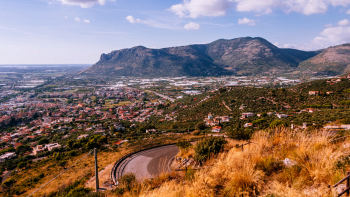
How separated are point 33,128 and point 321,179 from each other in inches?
2233

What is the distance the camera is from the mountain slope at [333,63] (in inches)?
4798

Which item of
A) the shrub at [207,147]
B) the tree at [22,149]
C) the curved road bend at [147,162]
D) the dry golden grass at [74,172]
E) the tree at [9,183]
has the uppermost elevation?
the shrub at [207,147]

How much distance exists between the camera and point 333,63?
134375mm

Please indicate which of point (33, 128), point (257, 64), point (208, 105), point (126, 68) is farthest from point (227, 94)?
point (126, 68)

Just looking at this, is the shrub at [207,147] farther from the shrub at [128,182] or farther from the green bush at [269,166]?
the green bush at [269,166]

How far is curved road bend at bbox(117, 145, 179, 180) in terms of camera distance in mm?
10164

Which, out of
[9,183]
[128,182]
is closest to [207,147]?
[128,182]

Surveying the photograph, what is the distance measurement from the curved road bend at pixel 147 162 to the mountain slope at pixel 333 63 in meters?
151

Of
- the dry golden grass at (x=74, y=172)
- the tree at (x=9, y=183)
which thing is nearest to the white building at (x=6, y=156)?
the tree at (x=9, y=183)

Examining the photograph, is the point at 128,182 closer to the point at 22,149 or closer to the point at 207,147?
the point at 207,147

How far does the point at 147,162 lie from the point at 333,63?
7017 inches

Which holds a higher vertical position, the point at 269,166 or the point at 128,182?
the point at 269,166

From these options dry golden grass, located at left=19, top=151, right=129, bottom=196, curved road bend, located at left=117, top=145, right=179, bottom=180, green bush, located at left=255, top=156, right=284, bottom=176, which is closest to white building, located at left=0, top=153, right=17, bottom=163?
dry golden grass, located at left=19, top=151, right=129, bottom=196

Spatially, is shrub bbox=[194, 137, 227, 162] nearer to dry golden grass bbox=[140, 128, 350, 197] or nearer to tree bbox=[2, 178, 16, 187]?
dry golden grass bbox=[140, 128, 350, 197]
